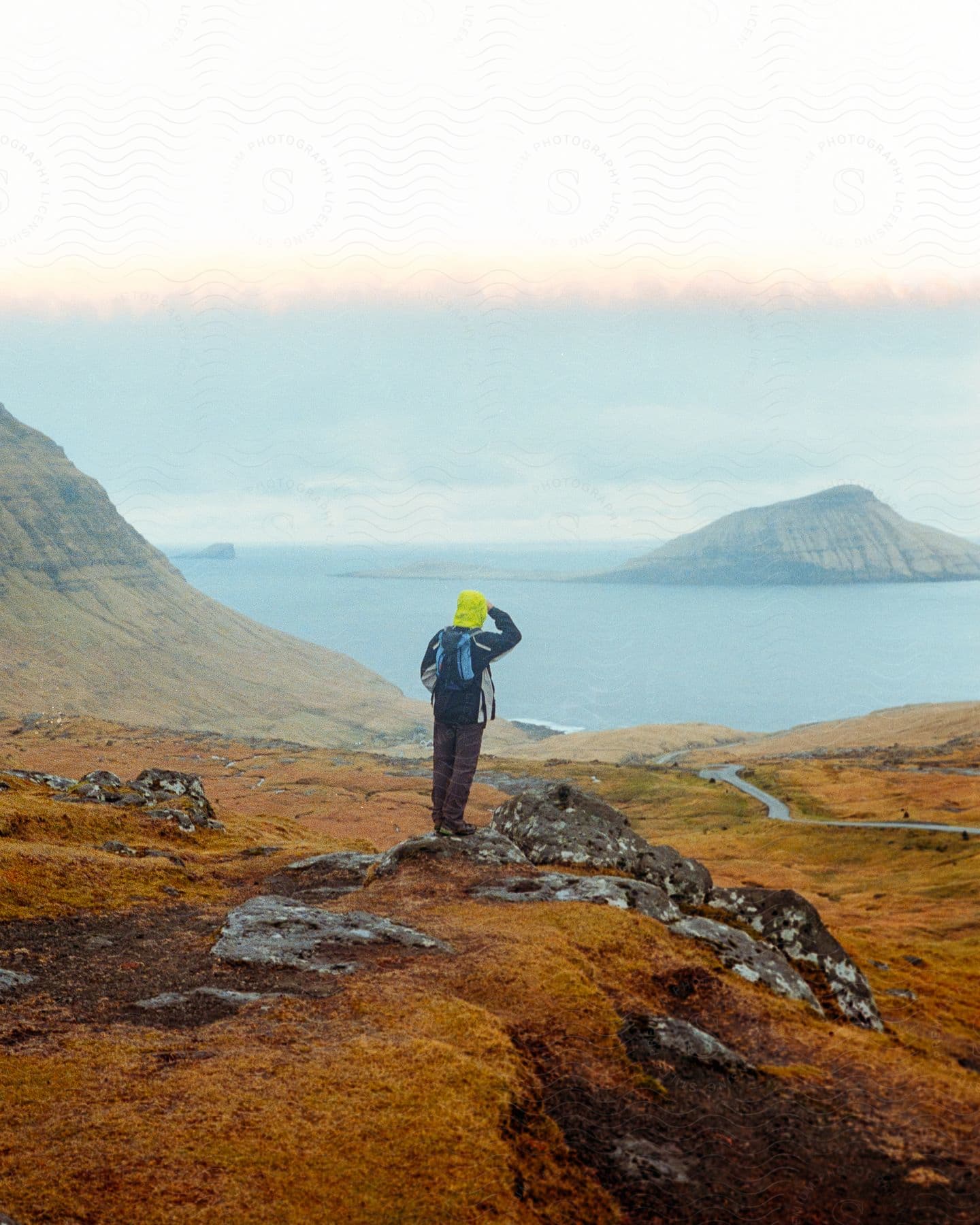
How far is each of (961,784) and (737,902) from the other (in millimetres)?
118153

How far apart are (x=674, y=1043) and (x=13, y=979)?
9.56 m

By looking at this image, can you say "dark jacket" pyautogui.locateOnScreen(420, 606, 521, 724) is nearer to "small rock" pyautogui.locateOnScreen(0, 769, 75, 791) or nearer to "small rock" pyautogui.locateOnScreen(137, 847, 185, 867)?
"small rock" pyautogui.locateOnScreen(137, 847, 185, 867)

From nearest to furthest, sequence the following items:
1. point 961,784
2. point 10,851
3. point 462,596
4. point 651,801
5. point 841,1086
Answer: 1. point 841,1086
2. point 10,851
3. point 462,596
4. point 961,784
5. point 651,801

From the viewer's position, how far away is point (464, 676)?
64.9 ft

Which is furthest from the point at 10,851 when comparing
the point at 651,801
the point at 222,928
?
the point at 651,801

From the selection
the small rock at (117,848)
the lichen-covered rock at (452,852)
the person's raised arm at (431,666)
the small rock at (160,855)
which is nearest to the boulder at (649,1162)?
the lichen-covered rock at (452,852)

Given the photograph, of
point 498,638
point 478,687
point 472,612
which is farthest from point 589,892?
point 472,612

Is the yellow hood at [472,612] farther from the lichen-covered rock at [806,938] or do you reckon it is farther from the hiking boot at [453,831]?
the lichen-covered rock at [806,938]

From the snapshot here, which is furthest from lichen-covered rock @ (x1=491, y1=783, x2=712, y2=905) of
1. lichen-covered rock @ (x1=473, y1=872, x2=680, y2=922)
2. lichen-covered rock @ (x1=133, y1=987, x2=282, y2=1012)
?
lichen-covered rock @ (x1=133, y1=987, x2=282, y2=1012)

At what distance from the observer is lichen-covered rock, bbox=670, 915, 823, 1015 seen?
1514cm

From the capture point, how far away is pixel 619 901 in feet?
56.9

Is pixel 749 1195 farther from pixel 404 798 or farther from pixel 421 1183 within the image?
pixel 404 798

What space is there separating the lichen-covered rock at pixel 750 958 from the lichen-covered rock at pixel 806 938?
0.68m

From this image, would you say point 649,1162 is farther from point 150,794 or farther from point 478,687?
point 150,794
